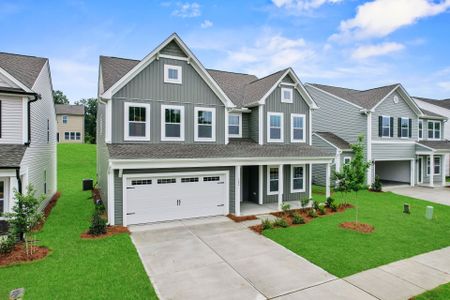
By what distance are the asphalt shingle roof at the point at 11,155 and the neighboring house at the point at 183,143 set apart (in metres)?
3.21

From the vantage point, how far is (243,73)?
2184 cm

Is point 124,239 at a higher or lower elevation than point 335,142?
lower

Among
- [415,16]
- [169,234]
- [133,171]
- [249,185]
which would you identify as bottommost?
[169,234]

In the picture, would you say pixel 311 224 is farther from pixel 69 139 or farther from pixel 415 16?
pixel 69 139

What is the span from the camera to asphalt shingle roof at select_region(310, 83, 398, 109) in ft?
74.2

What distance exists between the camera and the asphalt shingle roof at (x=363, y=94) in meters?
22.6

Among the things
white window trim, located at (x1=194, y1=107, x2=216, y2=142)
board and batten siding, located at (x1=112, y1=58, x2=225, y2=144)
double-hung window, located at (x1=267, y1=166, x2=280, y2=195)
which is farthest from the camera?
double-hung window, located at (x1=267, y1=166, x2=280, y2=195)

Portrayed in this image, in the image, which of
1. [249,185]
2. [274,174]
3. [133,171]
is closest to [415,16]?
[274,174]

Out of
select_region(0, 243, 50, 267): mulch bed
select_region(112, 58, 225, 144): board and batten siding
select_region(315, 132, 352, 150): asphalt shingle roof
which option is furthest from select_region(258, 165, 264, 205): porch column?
select_region(0, 243, 50, 267): mulch bed

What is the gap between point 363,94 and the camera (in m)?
25.2

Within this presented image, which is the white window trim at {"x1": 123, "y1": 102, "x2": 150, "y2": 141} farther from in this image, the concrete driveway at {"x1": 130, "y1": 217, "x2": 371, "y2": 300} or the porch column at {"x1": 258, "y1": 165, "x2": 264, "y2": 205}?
the porch column at {"x1": 258, "y1": 165, "x2": 264, "y2": 205}

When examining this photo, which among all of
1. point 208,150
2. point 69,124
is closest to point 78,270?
point 208,150

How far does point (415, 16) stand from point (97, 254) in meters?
25.9

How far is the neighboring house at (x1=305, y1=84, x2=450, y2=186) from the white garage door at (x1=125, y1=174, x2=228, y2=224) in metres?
12.3
